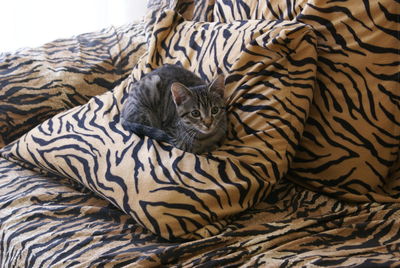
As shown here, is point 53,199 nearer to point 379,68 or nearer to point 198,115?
point 198,115

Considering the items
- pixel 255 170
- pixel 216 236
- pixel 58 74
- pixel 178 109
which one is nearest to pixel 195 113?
pixel 178 109

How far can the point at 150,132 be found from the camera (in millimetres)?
1293

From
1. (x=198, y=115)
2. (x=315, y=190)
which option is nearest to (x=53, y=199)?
(x=198, y=115)

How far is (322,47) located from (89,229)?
2.50 ft

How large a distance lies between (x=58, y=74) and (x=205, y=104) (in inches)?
26.5

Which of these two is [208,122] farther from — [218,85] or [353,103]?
[353,103]

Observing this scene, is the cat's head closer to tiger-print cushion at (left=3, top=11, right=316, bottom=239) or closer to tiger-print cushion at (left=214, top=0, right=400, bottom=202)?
tiger-print cushion at (left=3, top=11, right=316, bottom=239)

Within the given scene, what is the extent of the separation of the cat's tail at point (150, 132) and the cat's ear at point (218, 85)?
18 cm

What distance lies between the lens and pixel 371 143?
1.21 metres

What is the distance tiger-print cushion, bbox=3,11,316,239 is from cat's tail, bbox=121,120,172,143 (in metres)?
0.02

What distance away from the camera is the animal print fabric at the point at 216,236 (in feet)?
3.38

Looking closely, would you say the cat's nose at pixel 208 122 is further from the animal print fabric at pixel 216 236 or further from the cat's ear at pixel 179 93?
the animal print fabric at pixel 216 236

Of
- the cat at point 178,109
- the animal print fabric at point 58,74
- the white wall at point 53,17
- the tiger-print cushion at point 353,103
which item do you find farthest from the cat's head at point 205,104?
the white wall at point 53,17

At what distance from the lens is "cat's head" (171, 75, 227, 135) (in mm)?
1271
